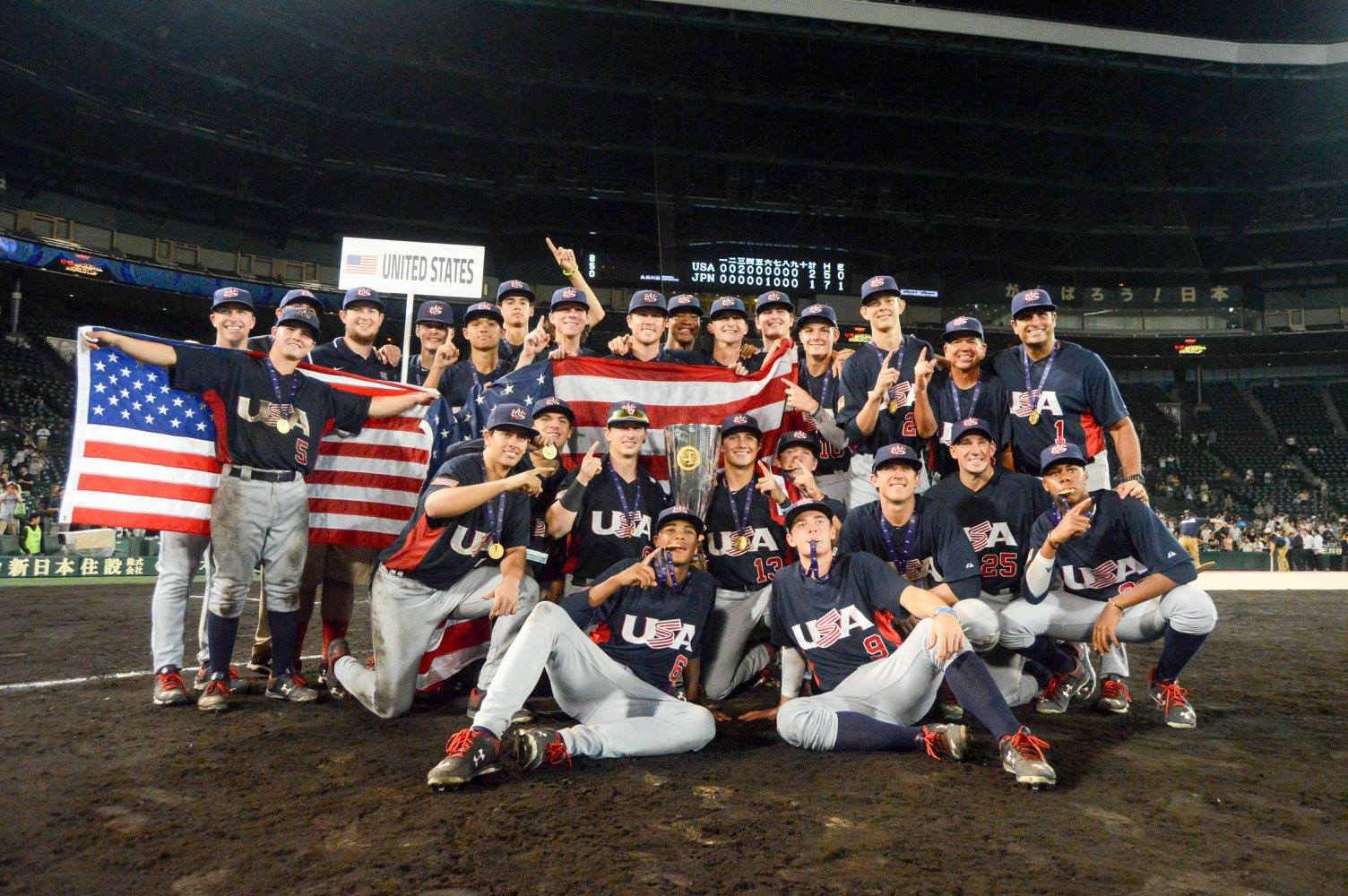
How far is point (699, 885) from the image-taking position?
8.26 ft

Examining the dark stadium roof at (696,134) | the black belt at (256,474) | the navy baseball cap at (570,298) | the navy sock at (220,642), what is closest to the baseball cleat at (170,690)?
the navy sock at (220,642)

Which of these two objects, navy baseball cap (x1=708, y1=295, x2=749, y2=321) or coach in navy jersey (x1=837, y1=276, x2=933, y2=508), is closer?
coach in navy jersey (x1=837, y1=276, x2=933, y2=508)

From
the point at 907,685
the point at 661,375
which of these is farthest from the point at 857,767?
the point at 661,375

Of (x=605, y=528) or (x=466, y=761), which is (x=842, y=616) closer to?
(x=605, y=528)

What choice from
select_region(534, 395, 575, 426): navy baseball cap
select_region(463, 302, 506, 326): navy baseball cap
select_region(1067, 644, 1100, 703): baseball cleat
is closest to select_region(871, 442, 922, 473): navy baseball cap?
select_region(1067, 644, 1100, 703): baseball cleat

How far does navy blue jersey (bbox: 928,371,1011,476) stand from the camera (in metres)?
5.65

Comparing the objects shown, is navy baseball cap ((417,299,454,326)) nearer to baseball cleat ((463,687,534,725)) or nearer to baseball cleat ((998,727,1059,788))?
baseball cleat ((463,687,534,725))

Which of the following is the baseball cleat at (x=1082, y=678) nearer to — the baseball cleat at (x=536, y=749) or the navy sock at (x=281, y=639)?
the baseball cleat at (x=536, y=749)

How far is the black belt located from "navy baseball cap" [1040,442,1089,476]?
4.70 m

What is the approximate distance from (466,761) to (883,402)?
362 centimetres

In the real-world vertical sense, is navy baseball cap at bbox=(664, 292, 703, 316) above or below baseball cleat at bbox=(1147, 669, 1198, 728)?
above

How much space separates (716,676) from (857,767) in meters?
1.58

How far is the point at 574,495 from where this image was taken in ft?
17.1

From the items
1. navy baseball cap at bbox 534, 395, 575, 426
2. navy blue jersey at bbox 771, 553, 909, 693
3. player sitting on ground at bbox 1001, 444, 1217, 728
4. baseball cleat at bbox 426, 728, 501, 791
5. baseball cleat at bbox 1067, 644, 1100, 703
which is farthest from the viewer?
navy baseball cap at bbox 534, 395, 575, 426
